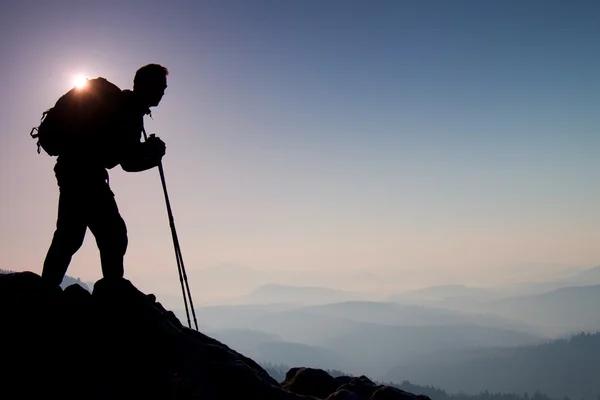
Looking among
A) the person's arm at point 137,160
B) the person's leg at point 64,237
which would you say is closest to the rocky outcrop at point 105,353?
the person's leg at point 64,237

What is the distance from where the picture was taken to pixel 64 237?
859 cm

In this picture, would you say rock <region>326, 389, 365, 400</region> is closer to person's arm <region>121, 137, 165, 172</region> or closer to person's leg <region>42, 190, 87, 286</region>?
person's leg <region>42, 190, 87, 286</region>

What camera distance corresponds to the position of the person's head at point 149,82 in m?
9.25

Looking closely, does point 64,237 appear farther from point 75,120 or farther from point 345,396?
point 345,396

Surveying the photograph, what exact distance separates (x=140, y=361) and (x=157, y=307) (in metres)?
2.23

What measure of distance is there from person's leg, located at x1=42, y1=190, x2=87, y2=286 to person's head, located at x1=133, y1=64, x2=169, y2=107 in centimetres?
235

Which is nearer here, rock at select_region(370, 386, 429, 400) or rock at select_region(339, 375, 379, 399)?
rock at select_region(370, 386, 429, 400)

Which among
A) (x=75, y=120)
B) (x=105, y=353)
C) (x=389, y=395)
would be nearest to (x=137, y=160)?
(x=75, y=120)

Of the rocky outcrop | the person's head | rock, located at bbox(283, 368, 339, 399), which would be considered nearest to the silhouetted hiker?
the person's head

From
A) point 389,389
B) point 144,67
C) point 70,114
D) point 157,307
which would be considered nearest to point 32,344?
point 157,307

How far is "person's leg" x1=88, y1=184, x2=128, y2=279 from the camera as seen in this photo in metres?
8.80

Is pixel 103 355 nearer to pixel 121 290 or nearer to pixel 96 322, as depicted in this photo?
pixel 96 322

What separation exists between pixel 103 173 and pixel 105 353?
3371 millimetres

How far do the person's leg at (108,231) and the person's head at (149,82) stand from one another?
77.8 inches
